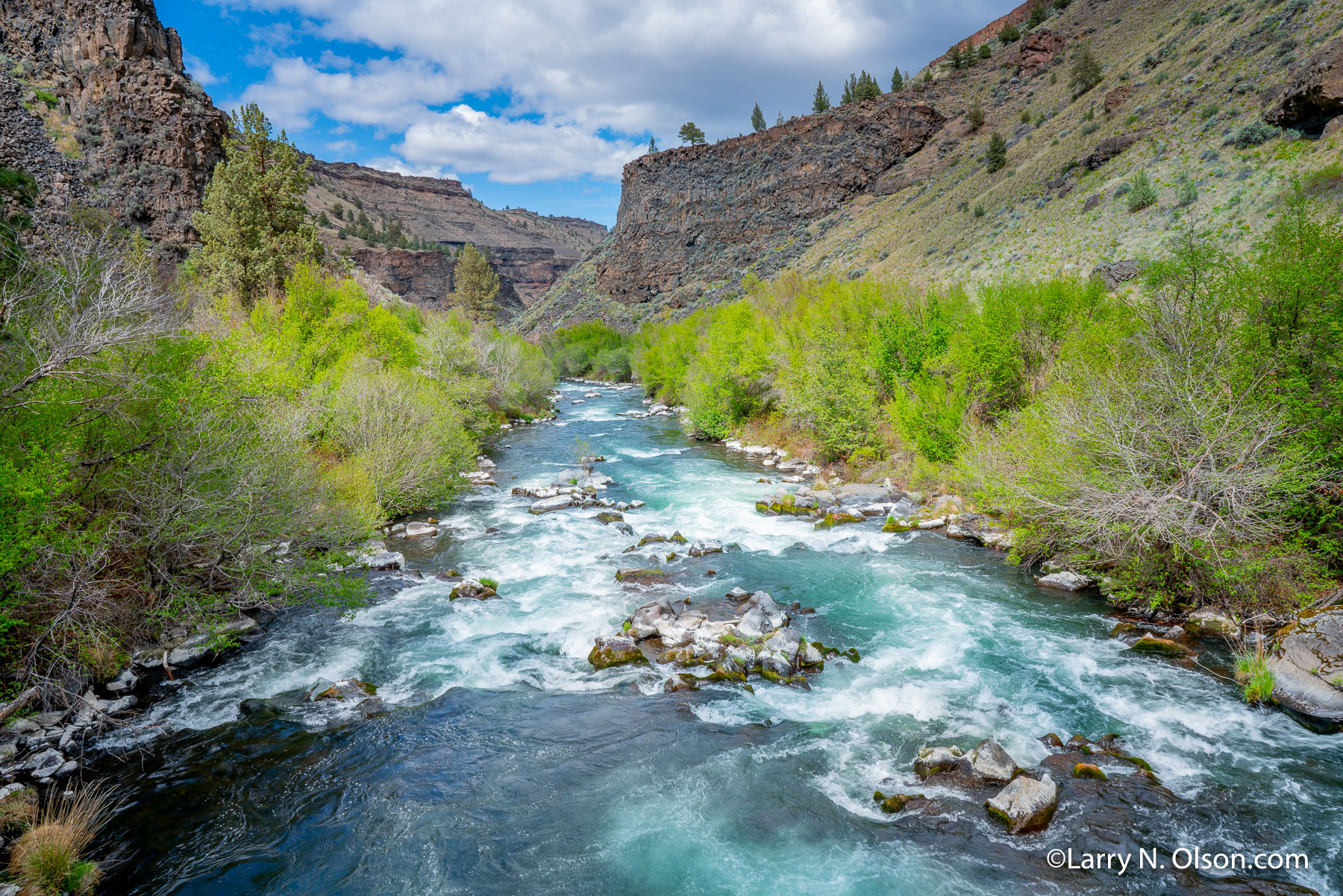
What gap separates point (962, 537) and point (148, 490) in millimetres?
18412

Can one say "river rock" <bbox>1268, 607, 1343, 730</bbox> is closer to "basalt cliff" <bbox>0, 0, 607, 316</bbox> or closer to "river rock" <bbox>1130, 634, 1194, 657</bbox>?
"river rock" <bbox>1130, 634, 1194, 657</bbox>

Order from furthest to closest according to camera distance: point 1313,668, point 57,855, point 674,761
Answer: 1. point 1313,668
2. point 674,761
3. point 57,855

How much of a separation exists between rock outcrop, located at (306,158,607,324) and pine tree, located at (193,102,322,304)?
8960 centimetres

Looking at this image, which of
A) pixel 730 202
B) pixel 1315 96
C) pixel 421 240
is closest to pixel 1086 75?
pixel 1315 96

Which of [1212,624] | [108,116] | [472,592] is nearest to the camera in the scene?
[1212,624]

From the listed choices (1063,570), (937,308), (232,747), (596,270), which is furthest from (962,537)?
(596,270)

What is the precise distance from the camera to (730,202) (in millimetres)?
101500

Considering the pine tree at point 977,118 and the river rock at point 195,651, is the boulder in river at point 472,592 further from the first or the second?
the pine tree at point 977,118

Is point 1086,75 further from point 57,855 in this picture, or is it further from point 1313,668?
point 57,855

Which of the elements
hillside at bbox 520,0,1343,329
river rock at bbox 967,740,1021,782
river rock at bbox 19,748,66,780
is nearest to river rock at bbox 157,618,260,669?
river rock at bbox 19,748,66,780

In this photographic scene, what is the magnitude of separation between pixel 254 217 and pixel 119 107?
2981cm

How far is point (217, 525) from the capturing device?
9.82 metres

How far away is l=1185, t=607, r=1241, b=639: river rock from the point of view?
10570 mm

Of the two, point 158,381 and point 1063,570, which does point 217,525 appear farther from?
point 1063,570
